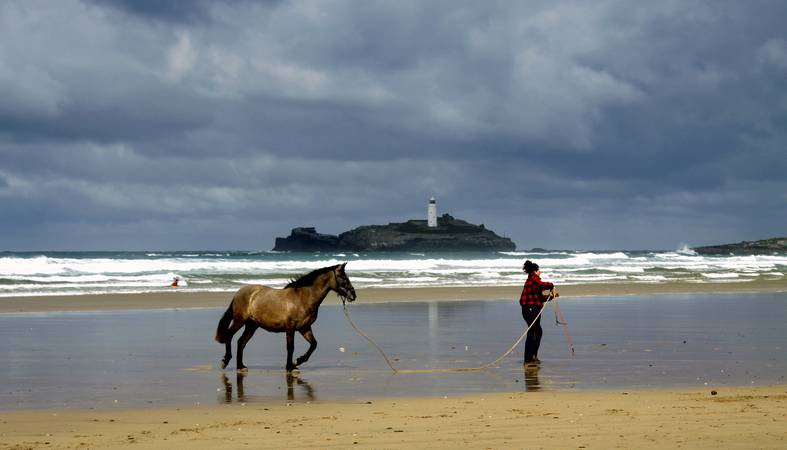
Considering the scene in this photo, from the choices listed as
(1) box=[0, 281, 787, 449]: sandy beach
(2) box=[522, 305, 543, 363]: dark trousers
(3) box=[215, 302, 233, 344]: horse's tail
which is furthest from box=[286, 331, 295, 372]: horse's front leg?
(2) box=[522, 305, 543, 363]: dark trousers

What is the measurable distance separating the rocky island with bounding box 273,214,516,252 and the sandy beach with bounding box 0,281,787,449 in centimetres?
13352

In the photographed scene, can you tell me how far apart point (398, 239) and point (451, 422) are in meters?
138

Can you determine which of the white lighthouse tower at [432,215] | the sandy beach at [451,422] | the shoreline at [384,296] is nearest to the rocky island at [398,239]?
the white lighthouse tower at [432,215]

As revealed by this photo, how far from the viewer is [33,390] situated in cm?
1161

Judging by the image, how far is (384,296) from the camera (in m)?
32.7

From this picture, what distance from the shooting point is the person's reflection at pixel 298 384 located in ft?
Answer: 36.5

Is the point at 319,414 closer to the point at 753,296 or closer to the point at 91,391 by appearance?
the point at 91,391

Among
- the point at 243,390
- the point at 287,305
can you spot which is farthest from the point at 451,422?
the point at 287,305

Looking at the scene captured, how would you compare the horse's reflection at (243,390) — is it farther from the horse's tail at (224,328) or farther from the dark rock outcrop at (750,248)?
the dark rock outcrop at (750,248)

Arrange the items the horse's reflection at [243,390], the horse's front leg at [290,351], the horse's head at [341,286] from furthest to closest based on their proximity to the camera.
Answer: the horse's head at [341,286]
the horse's front leg at [290,351]
the horse's reflection at [243,390]

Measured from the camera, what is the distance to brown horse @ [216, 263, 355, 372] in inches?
547

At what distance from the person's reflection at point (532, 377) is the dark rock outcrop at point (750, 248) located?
130205 mm

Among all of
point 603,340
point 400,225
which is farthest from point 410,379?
point 400,225

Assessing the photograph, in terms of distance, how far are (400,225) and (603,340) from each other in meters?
137
